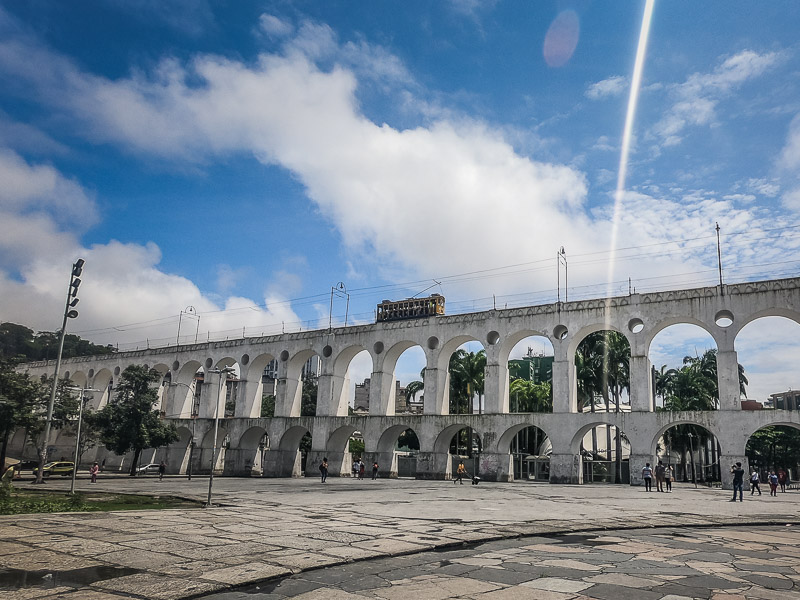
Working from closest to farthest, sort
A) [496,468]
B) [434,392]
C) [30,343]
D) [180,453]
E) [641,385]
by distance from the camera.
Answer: [641,385] < [496,468] < [434,392] < [180,453] < [30,343]

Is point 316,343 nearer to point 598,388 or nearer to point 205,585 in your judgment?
point 598,388

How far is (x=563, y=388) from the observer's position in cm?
3597

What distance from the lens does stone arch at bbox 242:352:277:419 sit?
48.6 m

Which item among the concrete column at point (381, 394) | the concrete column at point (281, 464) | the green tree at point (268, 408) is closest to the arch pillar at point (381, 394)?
the concrete column at point (381, 394)

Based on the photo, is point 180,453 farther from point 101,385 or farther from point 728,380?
point 728,380

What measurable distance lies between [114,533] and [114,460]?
50198 millimetres

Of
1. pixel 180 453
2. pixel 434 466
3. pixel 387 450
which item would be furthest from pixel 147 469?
pixel 434 466

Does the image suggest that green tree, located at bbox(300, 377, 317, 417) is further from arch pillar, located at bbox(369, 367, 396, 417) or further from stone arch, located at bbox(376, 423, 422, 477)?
stone arch, located at bbox(376, 423, 422, 477)

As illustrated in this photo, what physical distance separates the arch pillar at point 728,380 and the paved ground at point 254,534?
43.2 ft

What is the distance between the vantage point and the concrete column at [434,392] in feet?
131

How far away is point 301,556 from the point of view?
876cm

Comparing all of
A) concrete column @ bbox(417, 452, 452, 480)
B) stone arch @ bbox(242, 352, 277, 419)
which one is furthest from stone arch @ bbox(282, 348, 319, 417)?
concrete column @ bbox(417, 452, 452, 480)

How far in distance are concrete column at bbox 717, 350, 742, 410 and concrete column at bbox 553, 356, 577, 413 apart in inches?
309

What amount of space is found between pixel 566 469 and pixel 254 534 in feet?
88.8
